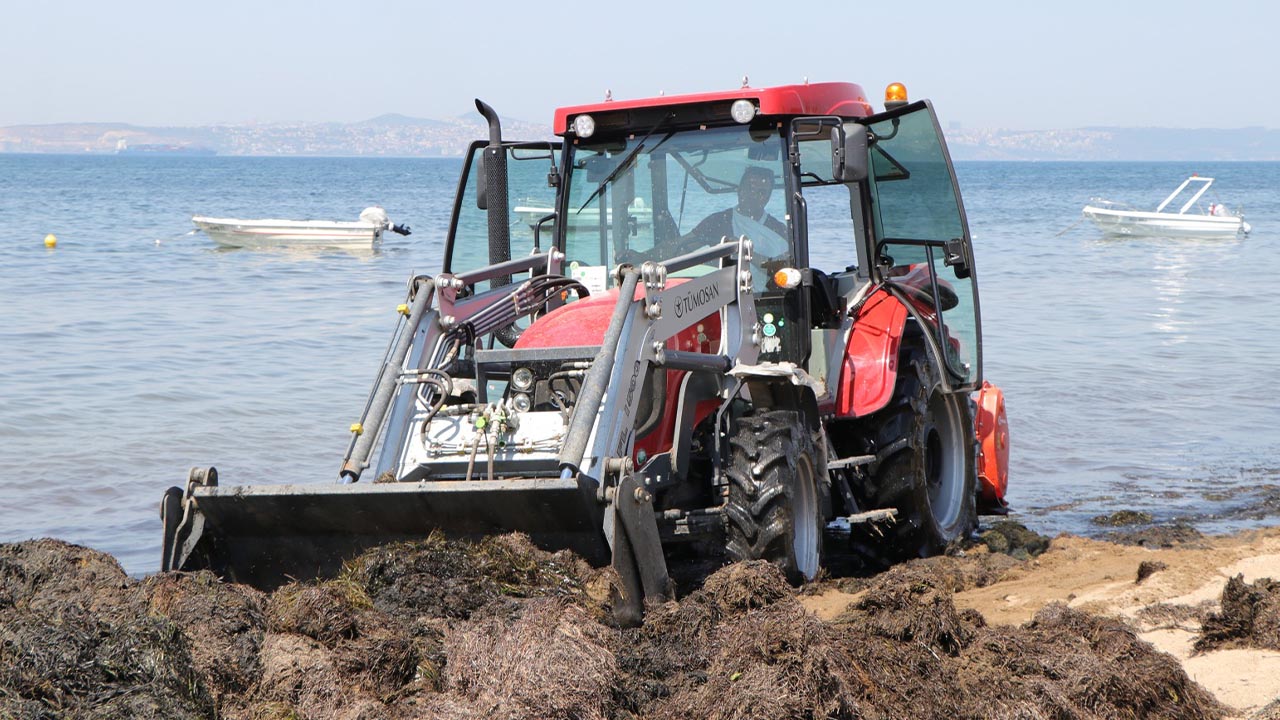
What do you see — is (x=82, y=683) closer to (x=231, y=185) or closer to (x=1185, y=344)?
(x=1185, y=344)

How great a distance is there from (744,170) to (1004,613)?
262cm

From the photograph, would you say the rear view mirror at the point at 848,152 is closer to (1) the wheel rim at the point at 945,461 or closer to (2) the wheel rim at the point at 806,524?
(2) the wheel rim at the point at 806,524

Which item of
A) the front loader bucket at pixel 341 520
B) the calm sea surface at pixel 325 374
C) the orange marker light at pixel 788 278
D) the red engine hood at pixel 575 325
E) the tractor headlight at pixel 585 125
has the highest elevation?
the tractor headlight at pixel 585 125

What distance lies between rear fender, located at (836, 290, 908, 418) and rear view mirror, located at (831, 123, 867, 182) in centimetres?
126

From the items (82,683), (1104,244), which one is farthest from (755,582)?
(1104,244)

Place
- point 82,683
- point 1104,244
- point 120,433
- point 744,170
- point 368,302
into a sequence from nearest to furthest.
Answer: point 82,683 → point 744,170 → point 120,433 → point 368,302 → point 1104,244

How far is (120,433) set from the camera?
1187 centimetres

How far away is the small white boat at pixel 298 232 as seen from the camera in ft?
111

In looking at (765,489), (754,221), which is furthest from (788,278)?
(765,489)

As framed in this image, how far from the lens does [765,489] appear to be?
6.23m

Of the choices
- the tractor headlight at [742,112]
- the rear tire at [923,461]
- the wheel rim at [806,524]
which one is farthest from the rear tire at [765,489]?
the tractor headlight at [742,112]

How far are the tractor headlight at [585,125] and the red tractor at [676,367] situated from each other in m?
0.01

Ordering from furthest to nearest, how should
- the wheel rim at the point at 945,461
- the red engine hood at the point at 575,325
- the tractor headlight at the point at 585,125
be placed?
the wheel rim at the point at 945,461 → the tractor headlight at the point at 585,125 → the red engine hood at the point at 575,325

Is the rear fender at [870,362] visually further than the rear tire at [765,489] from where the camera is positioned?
Yes
